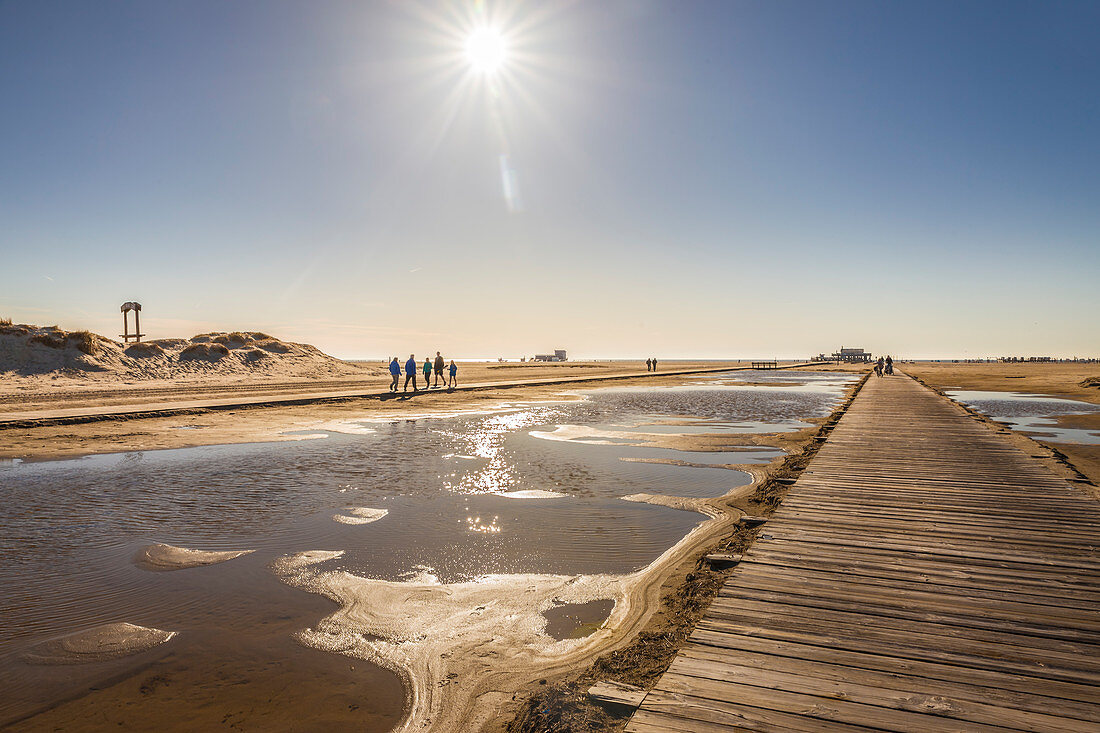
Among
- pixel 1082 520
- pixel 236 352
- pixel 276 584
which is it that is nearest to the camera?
pixel 276 584

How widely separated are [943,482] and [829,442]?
451cm

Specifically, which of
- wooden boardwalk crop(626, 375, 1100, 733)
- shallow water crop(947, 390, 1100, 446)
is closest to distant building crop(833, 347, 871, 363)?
shallow water crop(947, 390, 1100, 446)

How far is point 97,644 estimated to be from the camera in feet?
15.8

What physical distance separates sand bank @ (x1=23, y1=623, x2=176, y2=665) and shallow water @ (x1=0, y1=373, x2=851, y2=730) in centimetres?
12

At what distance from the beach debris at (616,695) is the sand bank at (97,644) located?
403cm

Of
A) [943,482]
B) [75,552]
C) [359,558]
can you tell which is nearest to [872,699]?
[359,558]

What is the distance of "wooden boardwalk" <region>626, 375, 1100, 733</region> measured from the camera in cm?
293

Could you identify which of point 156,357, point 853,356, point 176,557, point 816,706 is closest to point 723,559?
point 816,706

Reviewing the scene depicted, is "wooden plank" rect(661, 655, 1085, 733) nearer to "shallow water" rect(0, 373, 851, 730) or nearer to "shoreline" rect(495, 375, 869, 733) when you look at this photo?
"shoreline" rect(495, 375, 869, 733)

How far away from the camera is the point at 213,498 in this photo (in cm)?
968

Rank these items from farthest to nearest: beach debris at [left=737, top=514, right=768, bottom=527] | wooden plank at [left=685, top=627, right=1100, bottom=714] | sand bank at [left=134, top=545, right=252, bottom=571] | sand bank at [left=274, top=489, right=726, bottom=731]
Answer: beach debris at [left=737, top=514, right=768, bottom=527], sand bank at [left=134, top=545, right=252, bottom=571], sand bank at [left=274, top=489, right=726, bottom=731], wooden plank at [left=685, top=627, right=1100, bottom=714]

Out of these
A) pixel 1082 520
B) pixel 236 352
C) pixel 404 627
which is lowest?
pixel 404 627

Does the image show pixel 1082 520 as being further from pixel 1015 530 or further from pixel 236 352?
pixel 236 352

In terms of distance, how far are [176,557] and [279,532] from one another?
1.27 metres
